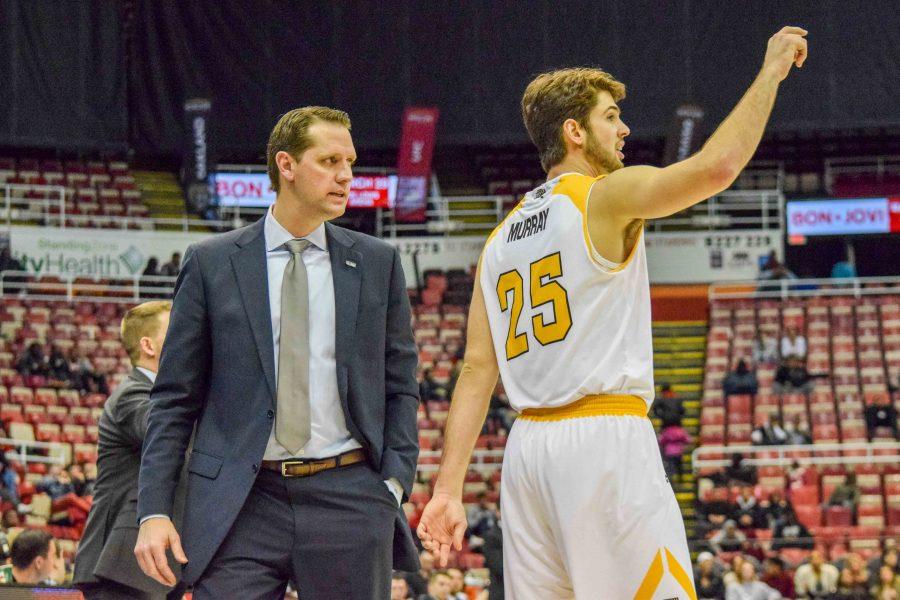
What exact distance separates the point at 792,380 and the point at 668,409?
2.54m

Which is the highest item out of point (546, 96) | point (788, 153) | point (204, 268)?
point (788, 153)

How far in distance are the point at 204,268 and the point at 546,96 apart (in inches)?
45.0

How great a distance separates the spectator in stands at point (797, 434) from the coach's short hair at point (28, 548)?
14.0 metres

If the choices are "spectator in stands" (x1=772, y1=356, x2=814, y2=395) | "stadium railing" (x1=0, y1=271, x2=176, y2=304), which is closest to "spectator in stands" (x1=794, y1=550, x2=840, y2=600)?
"spectator in stands" (x1=772, y1=356, x2=814, y2=395)

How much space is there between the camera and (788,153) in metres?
28.3

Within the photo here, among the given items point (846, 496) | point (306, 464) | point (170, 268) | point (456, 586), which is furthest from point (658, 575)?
point (170, 268)

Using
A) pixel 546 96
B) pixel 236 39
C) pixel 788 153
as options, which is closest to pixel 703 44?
pixel 788 153

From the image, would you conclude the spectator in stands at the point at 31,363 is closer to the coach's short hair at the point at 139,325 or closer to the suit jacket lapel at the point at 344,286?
the coach's short hair at the point at 139,325

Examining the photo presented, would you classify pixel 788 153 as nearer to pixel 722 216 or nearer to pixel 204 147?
pixel 722 216

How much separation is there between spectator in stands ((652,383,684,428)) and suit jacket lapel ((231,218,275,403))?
1659 centimetres

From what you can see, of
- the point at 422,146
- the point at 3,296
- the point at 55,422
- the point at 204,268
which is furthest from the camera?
the point at 422,146

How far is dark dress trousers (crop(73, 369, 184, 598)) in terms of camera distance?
16.2 ft

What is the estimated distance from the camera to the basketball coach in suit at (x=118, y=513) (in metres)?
4.93

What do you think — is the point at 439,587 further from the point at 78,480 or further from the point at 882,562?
the point at 78,480
